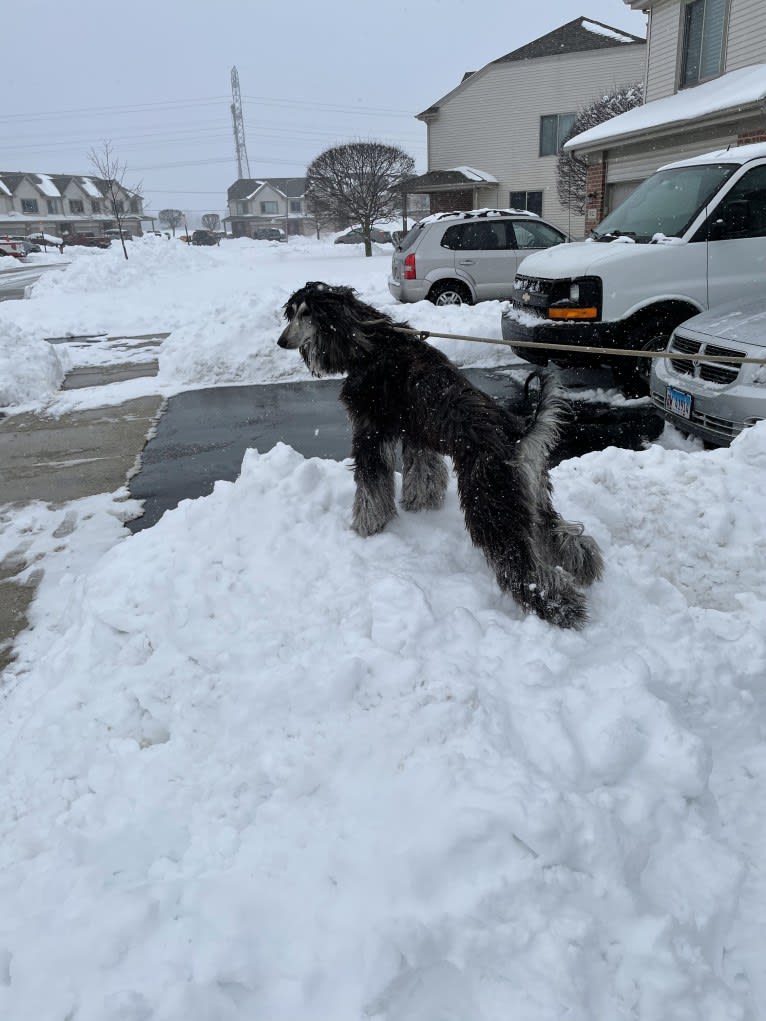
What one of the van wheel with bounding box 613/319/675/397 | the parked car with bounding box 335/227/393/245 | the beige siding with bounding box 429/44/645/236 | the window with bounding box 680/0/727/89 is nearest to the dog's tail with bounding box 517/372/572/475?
the van wheel with bounding box 613/319/675/397

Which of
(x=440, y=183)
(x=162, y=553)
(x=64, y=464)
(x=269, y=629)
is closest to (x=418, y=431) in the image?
A: (x=269, y=629)

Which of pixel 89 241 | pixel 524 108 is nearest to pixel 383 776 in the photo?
pixel 524 108

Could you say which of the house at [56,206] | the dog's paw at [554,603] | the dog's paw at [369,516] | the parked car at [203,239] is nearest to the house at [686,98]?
the dog's paw at [369,516]

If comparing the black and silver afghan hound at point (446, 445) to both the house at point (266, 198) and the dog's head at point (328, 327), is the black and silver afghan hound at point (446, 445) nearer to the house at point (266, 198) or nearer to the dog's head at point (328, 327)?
the dog's head at point (328, 327)

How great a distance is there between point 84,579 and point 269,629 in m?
1.75

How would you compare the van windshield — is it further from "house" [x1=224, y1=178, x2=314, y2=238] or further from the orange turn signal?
"house" [x1=224, y1=178, x2=314, y2=238]

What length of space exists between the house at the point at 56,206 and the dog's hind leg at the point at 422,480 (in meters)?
71.9

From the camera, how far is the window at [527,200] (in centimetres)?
2920

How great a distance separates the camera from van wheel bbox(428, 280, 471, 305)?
503 inches

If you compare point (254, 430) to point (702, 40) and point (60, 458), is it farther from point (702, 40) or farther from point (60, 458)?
point (702, 40)

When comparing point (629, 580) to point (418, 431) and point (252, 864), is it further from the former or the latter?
point (252, 864)

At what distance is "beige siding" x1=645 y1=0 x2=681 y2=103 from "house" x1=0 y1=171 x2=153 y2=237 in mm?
60677

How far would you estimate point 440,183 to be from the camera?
28.5 meters

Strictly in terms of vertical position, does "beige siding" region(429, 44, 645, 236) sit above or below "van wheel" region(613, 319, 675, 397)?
above
